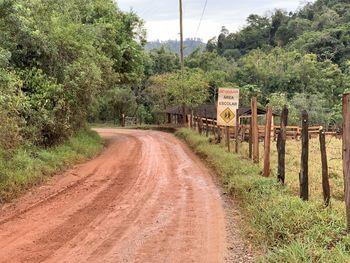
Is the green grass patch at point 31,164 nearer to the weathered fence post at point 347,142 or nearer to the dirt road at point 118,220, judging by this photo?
the dirt road at point 118,220

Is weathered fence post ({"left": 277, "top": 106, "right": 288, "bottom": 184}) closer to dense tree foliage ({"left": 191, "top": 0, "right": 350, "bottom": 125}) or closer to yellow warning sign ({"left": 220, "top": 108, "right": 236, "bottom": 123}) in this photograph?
yellow warning sign ({"left": 220, "top": 108, "right": 236, "bottom": 123})

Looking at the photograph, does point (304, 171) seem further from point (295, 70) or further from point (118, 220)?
point (295, 70)

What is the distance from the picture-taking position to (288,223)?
693 centimetres

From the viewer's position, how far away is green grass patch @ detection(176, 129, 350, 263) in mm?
5758

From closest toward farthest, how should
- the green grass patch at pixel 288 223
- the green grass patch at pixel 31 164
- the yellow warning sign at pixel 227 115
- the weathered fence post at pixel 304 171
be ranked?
the green grass patch at pixel 288 223
the weathered fence post at pixel 304 171
the green grass patch at pixel 31 164
the yellow warning sign at pixel 227 115

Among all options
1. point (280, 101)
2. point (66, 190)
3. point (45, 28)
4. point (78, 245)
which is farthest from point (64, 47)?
point (280, 101)

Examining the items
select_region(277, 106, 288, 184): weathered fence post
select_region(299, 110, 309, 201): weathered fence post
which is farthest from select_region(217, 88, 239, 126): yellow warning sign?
select_region(299, 110, 309, 201): weathered fence post

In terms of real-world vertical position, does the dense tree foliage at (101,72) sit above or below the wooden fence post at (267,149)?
above

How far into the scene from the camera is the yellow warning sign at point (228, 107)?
15883 millimetres

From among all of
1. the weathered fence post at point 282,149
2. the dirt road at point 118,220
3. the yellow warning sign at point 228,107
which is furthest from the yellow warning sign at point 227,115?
the weathered fence post at point 282,149

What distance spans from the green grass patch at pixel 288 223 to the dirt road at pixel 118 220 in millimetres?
636

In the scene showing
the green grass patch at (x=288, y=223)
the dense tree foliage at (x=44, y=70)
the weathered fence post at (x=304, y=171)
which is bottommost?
the green grass patch at (x=288, y=223)

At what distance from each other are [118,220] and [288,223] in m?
3.33

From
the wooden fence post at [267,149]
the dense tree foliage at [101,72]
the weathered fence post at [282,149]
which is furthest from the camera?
the dense tree foliage at [101,72]
